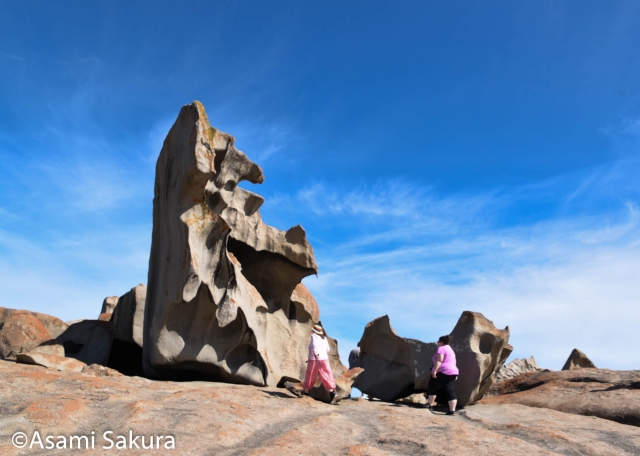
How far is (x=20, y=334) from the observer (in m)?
13.3

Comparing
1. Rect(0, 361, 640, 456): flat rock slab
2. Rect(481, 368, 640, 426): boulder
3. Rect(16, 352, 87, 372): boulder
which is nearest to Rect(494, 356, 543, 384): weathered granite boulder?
Rect(481, 368, 640, 426): boulder

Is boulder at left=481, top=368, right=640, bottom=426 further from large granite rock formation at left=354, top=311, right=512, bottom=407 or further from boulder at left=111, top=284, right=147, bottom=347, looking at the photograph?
boulder at left=111, top=284, right=147, bottom=347

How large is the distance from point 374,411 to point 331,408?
27.2 inches

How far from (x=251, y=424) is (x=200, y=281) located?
4295 millimetres

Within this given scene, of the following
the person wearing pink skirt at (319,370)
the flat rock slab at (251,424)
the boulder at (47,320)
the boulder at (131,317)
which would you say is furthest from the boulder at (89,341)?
the person wearing pink skirt at (319,370)

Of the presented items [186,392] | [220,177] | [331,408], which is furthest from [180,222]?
[331,408]

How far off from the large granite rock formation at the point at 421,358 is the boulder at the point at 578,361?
599 cm

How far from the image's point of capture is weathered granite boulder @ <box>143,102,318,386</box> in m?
10.7

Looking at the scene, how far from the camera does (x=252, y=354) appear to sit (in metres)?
11.5

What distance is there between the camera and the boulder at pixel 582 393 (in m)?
10.1

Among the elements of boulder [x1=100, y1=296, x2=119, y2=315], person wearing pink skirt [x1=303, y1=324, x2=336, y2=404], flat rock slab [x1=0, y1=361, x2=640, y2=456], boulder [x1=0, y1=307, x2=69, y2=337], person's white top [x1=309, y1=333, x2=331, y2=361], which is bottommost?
flat rock slab [x1=0, y1=361, x2=640, y2=456]

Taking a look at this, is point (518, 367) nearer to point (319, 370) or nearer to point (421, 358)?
point (421, 358)

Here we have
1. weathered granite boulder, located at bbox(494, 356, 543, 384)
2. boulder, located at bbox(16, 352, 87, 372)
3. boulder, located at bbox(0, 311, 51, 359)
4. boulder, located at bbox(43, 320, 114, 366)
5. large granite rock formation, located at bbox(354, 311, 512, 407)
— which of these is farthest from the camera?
weathered granite boulder, located at bbox(494, 356, 543, 384)

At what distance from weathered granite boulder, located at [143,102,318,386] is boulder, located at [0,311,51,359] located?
3.75 m
